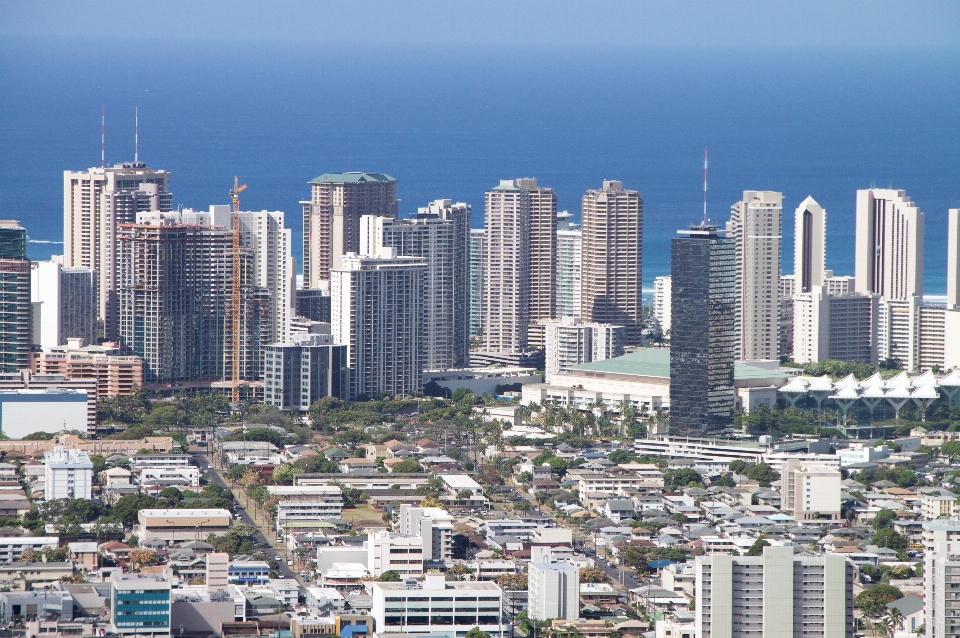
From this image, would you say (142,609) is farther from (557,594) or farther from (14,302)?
(14,302)

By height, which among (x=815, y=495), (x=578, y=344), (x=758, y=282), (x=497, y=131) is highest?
(x=497, y=131)

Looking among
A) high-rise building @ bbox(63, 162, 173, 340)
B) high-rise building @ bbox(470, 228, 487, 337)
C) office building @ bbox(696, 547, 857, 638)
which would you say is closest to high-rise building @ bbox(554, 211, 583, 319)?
high-rise building @ bbox(470, 228, 487, 337)

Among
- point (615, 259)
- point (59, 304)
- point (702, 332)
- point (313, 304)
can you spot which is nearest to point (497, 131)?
point (615, 259)

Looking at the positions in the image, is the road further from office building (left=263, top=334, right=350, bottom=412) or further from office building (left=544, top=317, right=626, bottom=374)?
office building (left=544, top=317, right=626, bottom=374)

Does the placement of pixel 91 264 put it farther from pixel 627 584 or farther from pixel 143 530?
pixel 627 584

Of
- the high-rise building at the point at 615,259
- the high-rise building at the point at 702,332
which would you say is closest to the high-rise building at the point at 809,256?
the high-rise building at the point at 615,259

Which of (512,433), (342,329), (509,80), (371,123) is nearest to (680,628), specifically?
(512,433)

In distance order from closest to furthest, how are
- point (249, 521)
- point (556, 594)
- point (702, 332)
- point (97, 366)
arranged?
1. point (556, 594)
2. point (249, 521)
3. point (702, 332)
4. point (97, 366)
